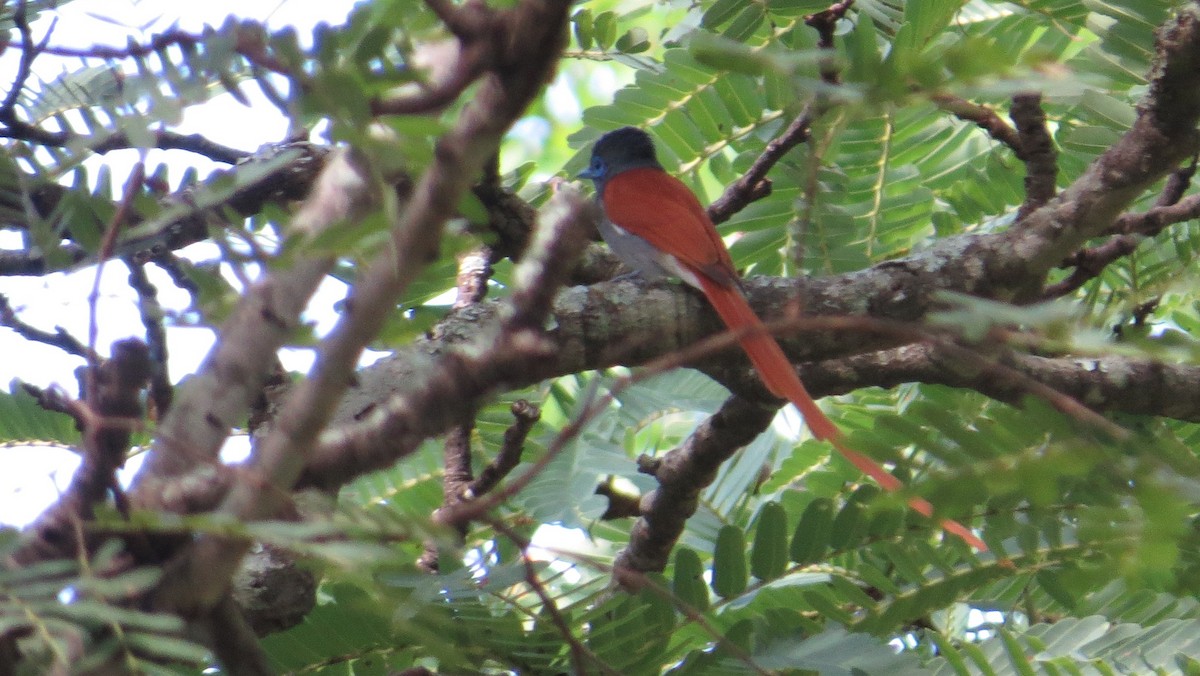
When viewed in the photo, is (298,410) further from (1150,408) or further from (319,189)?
(1150,408)

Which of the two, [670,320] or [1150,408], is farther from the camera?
[1150,408]

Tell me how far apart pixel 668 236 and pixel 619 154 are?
14.3 inches

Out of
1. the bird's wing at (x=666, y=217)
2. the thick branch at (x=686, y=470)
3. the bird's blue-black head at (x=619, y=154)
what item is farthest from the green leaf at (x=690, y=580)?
the bird's blue-black head at (x=619, y=154)

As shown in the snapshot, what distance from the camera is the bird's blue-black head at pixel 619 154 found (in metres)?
3.13

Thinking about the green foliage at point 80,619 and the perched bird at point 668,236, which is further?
the perched bird at point 668,236

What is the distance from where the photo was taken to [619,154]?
136 inches

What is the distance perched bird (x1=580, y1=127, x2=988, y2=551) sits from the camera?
2162 mm

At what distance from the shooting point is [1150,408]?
2.37 meters

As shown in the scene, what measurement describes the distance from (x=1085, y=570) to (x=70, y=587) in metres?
0.96

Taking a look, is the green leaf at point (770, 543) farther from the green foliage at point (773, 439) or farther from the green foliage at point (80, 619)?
the green foliage at point (80, 619)

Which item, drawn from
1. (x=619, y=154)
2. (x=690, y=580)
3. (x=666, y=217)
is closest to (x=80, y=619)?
(x=690, y=580)

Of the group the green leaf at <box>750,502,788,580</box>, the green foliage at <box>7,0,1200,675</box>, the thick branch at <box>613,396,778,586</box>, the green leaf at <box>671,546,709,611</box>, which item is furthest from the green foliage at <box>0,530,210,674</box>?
the thick branch at <box>613,396,778,586</box>

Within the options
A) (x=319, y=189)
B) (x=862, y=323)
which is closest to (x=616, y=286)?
(x=319, y=189)

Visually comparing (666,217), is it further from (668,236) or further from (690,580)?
(690,580)
